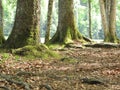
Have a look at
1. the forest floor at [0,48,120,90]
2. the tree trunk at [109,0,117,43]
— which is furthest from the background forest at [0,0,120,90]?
the tree trunk at [109,0,117,43]

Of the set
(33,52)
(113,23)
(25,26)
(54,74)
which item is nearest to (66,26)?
(25,26)

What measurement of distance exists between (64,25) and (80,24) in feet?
316

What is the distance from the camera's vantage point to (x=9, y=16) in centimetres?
10306

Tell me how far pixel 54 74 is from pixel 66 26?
10.7m

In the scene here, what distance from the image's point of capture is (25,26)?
14125 millimetres

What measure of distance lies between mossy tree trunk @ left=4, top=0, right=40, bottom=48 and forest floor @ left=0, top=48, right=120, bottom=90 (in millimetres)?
1216

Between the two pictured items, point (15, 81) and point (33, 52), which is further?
point (33, 52)

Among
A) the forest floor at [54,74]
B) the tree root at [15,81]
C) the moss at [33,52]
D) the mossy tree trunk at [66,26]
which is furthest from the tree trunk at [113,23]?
the tree root at [15,81]

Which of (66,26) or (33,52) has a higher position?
(66,26)

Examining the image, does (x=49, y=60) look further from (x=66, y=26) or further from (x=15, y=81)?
(x=66, y=26)

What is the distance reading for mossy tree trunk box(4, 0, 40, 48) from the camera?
14.1 metres

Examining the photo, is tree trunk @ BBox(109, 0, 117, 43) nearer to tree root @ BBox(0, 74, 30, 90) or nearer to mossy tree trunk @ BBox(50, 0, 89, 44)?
mossy tree trunk @ BBox(50, 0, 89, 44)

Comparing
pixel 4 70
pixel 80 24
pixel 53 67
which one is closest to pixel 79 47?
pixel 53 67

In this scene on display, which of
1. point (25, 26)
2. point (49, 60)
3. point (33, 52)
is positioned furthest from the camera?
point (25, 26)
